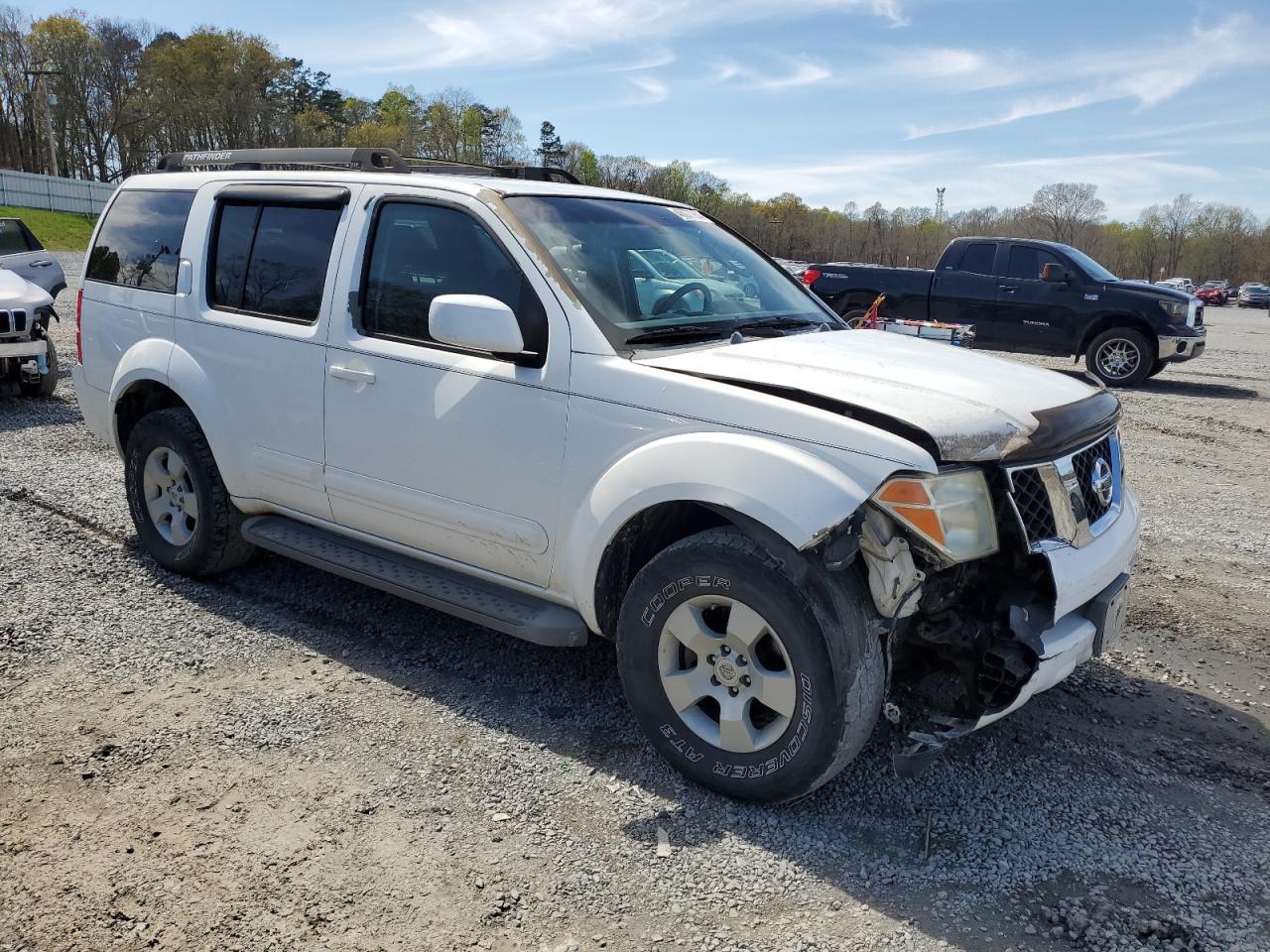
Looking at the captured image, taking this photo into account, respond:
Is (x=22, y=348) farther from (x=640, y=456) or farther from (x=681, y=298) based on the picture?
(x=640, y=456)

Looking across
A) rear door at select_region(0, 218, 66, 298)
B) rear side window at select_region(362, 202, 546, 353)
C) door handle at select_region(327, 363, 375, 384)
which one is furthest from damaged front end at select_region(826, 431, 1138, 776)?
rear door at select_region(0, 218, 66, 298)

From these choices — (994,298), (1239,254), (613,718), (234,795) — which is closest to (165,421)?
(234,795)

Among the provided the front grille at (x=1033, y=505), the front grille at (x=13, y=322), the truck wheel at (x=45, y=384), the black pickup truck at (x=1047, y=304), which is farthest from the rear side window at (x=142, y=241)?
the black pickup truck at (x=1047, y=304)

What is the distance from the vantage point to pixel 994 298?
14719 millimetres

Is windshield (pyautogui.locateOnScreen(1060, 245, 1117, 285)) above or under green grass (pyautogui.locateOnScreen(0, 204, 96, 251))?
under

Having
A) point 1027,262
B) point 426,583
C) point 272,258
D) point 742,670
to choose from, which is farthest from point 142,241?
point 1027,262

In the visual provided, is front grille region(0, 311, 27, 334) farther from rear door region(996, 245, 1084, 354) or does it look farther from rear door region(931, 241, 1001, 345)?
rear door region(996, 245, 1084, 354)

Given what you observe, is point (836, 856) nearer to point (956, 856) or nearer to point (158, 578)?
point (956, 856)

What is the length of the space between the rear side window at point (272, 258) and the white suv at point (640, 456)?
0.02 metres

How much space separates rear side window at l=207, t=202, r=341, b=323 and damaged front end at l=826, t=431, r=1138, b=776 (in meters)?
2.74

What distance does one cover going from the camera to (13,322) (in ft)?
32.0

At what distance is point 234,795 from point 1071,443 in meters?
2.97

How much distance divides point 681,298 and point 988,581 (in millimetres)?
1614

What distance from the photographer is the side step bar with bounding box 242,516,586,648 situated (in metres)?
3.60
